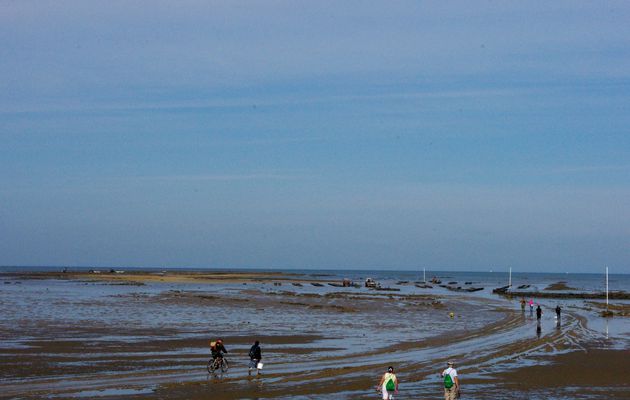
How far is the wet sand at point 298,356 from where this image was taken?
26.6 meters

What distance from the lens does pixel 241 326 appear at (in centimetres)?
5084

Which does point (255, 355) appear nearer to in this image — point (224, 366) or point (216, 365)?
point (216, 365)

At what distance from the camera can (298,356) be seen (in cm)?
3553

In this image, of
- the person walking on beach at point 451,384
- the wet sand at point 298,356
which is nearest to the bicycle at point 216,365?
the wet sand at point 298,356

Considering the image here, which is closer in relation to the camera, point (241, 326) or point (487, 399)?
point (487, 399)

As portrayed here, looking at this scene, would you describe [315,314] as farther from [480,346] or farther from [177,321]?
[480,346]

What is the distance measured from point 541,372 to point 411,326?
77.3 ft

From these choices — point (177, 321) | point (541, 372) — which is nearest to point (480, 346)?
point (541, 372)

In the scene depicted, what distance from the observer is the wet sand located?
2656 cm

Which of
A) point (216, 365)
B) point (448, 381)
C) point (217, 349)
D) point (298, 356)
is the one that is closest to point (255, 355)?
point (217, 349)

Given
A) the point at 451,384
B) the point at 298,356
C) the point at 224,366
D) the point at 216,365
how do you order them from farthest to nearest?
the point at 298,356
the point at 224,366
the point at 216,365
the point at 451,384

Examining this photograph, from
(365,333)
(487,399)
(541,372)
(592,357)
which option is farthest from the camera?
(365,333)

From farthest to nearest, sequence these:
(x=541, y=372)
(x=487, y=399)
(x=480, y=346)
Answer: (x=480, y=346)
(x=541, y=372)
(x=487, y=399)

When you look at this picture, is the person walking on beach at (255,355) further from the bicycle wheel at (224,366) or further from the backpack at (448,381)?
the backpack at (448,381)
